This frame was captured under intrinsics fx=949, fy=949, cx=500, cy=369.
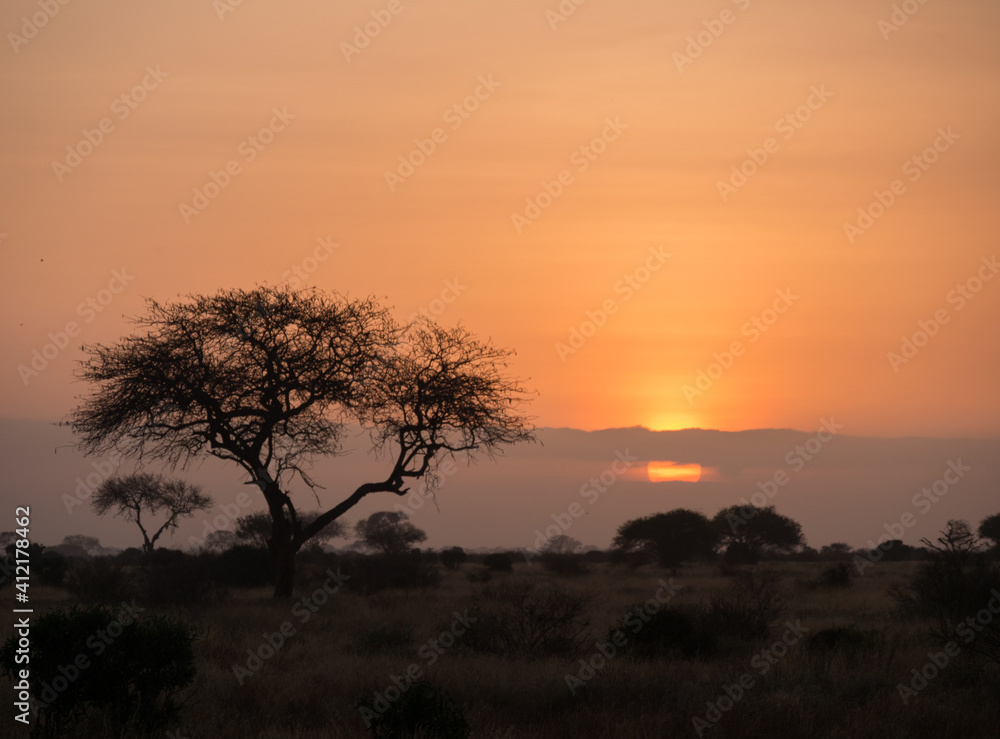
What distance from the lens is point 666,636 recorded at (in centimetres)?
1531

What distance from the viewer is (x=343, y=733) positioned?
9781 mm

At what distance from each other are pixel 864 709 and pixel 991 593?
4348mm

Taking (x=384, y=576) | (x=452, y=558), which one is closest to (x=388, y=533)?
(x=452, y=558)

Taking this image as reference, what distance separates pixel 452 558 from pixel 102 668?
47.1 metres

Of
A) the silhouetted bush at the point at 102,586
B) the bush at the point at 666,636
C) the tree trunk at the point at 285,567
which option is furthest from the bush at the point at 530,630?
the silhouetted bush at the point at 102,586

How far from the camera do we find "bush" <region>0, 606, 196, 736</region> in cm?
937

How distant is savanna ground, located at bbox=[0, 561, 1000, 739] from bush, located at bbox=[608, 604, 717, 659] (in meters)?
0.23

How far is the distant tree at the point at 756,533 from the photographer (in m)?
60.0

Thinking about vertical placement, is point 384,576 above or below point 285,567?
below

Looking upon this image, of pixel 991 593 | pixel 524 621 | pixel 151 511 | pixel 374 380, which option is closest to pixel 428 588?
pixel 374 380

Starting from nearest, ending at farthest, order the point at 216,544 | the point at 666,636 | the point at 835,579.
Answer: the point at 666,636, the point at 835,579, the point at 216,544

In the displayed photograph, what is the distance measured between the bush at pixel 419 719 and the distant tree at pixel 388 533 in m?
44.1

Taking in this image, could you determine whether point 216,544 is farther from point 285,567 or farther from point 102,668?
point 102,668

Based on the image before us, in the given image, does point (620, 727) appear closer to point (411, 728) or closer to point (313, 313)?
point (411, 728)
